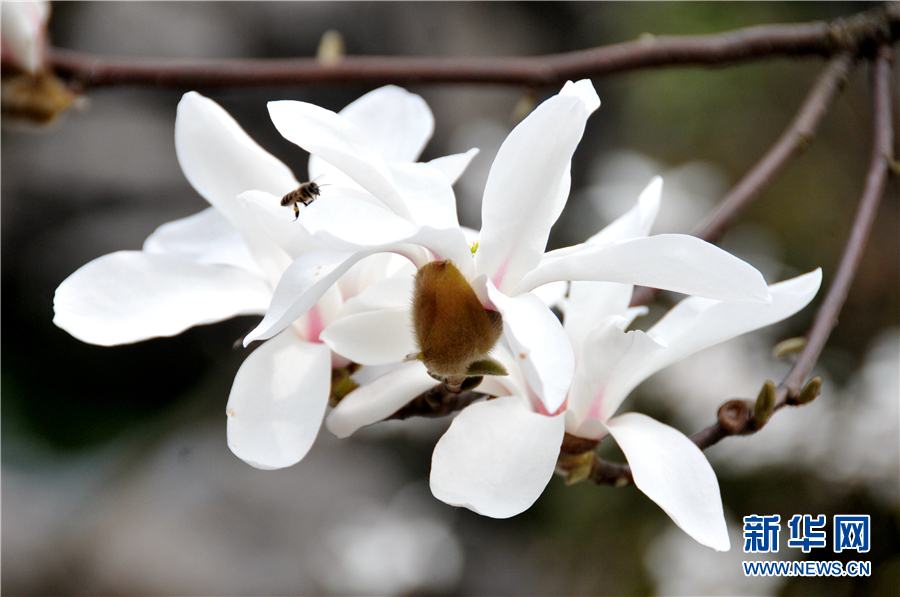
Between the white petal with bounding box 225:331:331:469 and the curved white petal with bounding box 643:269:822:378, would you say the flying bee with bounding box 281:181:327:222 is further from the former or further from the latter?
the curved white petal with bounding box 643:269:822:378

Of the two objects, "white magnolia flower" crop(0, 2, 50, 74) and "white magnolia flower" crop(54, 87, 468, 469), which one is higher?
"white magnolia flower" crop(0, 2, 50, 74)

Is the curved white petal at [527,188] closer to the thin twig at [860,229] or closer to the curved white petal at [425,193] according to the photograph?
the curved white petal at [425,193]

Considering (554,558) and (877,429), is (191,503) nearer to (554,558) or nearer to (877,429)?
(554,558)

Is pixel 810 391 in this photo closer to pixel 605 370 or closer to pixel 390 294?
pixel 605 370

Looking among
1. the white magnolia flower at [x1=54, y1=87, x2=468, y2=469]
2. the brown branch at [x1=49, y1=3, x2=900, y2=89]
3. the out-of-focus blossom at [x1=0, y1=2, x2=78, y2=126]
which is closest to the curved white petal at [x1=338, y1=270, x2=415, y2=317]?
the white magnolia flower at [x1=54, y1=87, x2=468, y2=469]

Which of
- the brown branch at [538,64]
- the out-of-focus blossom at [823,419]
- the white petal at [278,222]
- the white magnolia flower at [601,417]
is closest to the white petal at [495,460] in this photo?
the white magnolia flower at [601,417]

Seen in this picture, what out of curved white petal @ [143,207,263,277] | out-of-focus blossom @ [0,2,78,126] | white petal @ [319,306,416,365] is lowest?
white petal @ [319,306,416,365]

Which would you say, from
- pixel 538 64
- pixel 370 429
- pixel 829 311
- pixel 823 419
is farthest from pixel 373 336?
pixel 370 429
